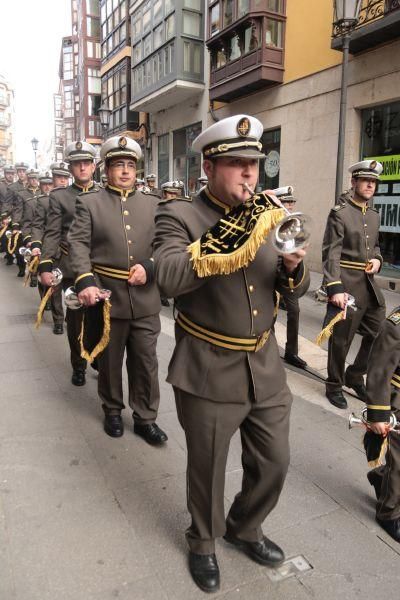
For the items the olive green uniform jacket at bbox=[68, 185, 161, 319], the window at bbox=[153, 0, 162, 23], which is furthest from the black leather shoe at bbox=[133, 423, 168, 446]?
the window at bbox=[153, 0, 162, 23]

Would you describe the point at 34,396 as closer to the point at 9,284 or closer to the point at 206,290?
the point at 206,290

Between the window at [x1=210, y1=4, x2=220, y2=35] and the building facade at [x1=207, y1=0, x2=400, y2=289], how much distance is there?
230mm

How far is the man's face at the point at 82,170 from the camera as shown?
4.63 metres

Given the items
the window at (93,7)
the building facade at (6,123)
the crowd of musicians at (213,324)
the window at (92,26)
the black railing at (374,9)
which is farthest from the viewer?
the building facade at (6,123)

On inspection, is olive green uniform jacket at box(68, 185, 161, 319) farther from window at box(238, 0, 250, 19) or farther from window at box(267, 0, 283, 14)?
window at box(238, 0, 250, 19)

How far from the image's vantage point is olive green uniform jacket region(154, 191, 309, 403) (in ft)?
6.84

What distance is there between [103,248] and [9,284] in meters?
7.73

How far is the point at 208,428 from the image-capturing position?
7.13ft

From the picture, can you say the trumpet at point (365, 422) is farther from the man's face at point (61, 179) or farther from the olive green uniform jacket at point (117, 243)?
the man's face at point (61, 179)

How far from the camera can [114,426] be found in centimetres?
372

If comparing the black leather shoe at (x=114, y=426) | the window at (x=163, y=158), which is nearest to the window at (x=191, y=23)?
the window at (x=163, y=158)

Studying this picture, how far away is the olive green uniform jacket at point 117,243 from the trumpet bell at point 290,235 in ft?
6.29

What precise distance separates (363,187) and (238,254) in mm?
3101

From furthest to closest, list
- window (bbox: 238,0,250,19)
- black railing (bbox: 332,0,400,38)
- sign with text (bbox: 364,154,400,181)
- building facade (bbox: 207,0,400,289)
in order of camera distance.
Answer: window (bbox: 238,0,250,19) → sign with text (bbox: 364,154,400,181) → building facade (bbox: 207,0,400,289) → black railing (bbox: 332,0,400,38)
